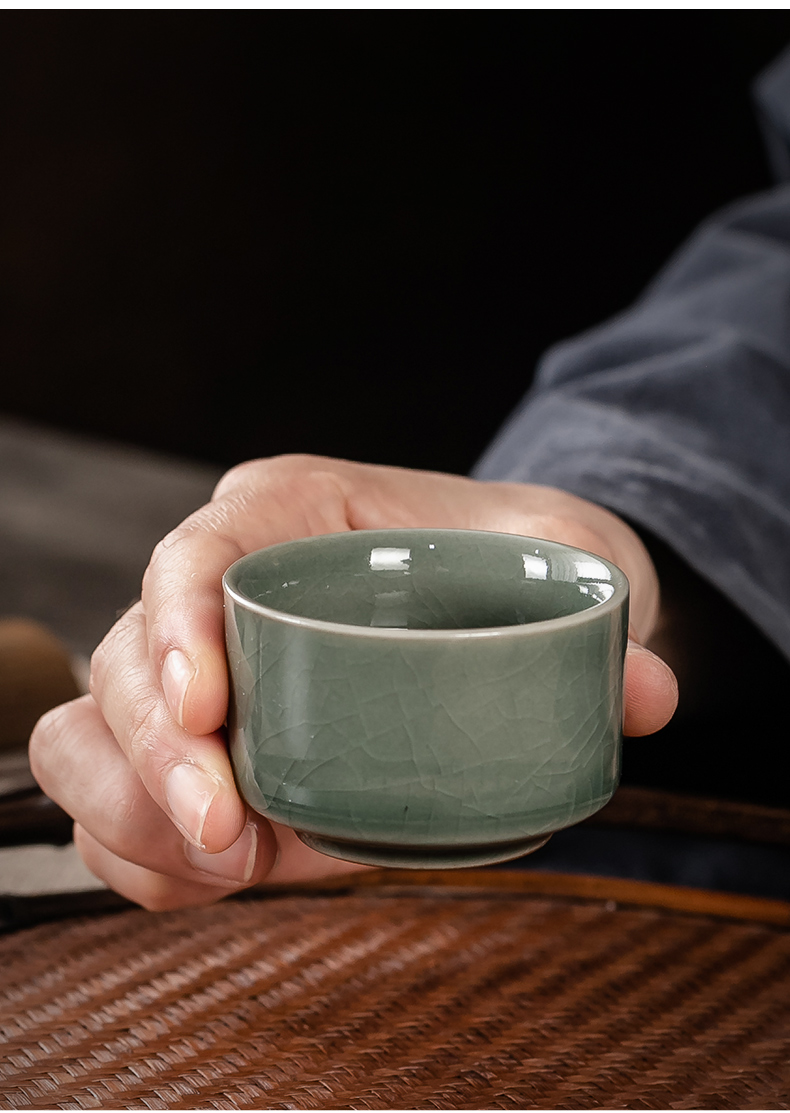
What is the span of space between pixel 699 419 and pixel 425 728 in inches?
19.9

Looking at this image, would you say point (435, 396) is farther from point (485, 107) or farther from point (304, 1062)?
point (304, 1062)

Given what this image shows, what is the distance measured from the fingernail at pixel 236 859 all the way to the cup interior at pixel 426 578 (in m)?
0.09

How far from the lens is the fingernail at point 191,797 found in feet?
1.21

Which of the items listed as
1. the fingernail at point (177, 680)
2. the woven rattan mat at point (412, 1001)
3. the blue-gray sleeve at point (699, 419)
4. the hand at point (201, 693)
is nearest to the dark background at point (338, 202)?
the blue-gray sleeve at point (699, 419)

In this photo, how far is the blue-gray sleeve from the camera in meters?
0.67

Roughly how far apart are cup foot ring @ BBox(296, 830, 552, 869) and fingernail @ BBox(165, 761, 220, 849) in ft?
0.12

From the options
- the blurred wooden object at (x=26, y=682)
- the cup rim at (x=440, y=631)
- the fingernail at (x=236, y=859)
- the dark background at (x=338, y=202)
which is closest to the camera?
the cup rim at (x=440, y=631)

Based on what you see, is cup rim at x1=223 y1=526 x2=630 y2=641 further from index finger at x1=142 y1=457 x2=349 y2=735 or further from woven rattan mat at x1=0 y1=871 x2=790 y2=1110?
woven rattan mat at x1=0 y1=871 x2=790 y2=1110

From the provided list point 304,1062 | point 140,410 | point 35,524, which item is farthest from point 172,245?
point 304,1062

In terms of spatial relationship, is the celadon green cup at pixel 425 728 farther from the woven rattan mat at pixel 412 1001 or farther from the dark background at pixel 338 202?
the dark background at pixel 338 202

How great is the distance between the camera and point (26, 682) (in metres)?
0.59

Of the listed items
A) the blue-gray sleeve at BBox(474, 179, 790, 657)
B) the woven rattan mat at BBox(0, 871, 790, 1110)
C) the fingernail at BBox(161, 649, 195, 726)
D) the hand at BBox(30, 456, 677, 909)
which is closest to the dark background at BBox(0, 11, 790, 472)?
the blue-gray sleeve at BBox(474, 179, 790, 657)

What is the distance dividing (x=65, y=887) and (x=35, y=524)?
1534mm

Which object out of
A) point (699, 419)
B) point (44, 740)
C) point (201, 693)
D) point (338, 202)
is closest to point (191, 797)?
A: point (201, 693)
